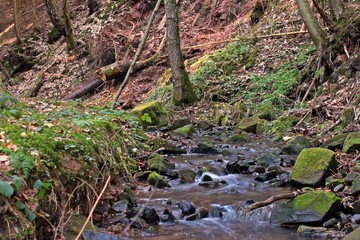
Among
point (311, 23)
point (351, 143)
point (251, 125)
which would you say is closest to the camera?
point (351, 143)

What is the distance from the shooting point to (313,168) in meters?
5.39

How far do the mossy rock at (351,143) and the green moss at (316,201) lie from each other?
5.22 feet

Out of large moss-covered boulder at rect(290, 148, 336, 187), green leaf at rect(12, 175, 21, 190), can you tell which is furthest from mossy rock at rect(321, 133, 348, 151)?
green leaf at rect(12, 175, 21, 190)

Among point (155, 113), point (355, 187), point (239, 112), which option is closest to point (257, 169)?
point (355, 187)

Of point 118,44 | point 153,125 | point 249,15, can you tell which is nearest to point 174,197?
point 153,125

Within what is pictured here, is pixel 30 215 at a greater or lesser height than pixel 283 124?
greater

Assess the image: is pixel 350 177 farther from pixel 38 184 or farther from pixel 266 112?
pixel 266 112

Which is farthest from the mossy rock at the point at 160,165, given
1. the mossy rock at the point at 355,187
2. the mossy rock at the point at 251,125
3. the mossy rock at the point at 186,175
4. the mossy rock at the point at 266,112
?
the mossy rock at the point at 266,112

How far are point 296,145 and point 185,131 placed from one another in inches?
122

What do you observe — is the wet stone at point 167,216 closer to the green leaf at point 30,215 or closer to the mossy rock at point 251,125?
the green leaf at point 30,215

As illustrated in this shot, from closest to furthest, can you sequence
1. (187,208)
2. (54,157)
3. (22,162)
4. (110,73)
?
(22,162) < (54,157) < (187,208) < (110,73)

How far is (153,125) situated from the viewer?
10656 mm

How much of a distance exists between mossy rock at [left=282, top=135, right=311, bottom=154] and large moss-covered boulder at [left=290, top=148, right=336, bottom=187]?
65.3 inches

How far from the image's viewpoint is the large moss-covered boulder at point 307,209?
4.27 m
